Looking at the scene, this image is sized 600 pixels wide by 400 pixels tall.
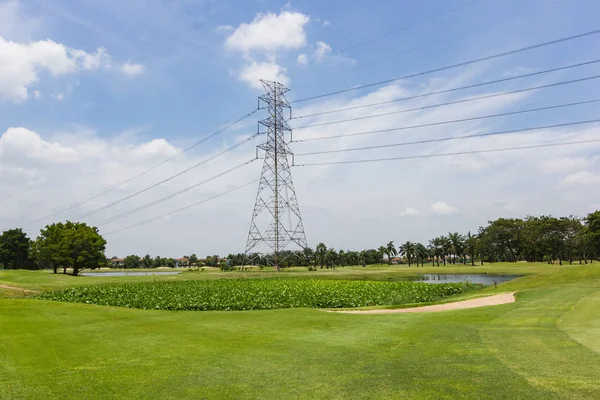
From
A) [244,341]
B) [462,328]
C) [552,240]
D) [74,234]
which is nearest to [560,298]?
[462,328]

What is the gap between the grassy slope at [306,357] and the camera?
404 inches

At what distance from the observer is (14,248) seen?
449 feet

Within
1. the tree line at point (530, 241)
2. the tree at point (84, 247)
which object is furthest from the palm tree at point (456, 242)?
the tree at point (84, 247)

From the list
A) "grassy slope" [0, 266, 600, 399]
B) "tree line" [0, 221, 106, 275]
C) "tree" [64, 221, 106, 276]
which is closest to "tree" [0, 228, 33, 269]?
"tree line" [0, 221, 106, 275]

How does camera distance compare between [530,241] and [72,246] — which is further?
[530,241]

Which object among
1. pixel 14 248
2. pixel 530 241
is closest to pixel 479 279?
pixel 530 241

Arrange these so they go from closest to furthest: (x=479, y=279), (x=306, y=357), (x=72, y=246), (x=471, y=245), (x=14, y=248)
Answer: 1. (x=306, y=357)
2. (x=479, y=279)
3. (x=72, y=246)
4. (x=14, y=248)
5. (x=471, y=245)

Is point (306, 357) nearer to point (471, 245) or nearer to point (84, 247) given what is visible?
point (84, 247)

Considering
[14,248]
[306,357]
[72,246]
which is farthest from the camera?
[14,248]

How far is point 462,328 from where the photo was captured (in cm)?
1867

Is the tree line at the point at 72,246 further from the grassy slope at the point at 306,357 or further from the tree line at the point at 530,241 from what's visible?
the grassy slope at the point at 306,357

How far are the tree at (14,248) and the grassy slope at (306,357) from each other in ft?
449

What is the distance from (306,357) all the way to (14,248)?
15456cm

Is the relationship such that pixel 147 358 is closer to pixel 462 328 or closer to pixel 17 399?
pixel 17 399
